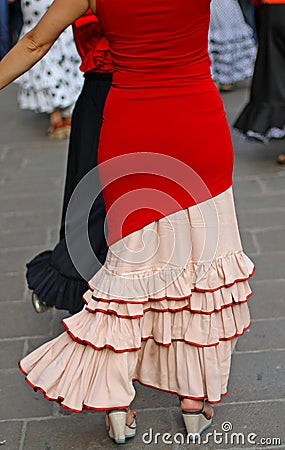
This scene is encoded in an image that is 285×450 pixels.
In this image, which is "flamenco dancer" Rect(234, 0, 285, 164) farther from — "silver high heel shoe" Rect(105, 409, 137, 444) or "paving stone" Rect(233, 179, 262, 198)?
"silver high heel shoe" Rect(105, 409, 137, 444)

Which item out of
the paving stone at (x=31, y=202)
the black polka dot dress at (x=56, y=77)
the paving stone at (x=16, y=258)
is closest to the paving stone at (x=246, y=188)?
the paving stone at (x=31, y=202)

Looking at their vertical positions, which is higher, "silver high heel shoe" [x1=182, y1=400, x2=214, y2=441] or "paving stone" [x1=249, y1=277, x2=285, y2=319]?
"silver high heel shoe" [x1=182, y1=400, x2=214, y2=441]

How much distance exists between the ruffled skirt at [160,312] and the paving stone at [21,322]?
102 centimetres

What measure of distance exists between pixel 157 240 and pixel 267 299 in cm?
142

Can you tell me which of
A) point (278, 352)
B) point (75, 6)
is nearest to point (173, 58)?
point (75, 6)

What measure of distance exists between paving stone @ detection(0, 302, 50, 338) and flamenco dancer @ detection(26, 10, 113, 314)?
8.7 inches

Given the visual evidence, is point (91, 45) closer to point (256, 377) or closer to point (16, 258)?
point (256, 377)

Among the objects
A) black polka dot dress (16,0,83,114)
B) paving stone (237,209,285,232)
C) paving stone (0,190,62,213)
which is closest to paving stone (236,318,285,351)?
paving stone (237,209,285,232)

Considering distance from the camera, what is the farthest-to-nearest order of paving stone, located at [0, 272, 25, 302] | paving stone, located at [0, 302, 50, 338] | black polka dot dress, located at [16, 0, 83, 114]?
black polka dot dress, located at [16, 0, 83, 114] → paving stone, located at [0, 272, 25, 302] → paving stone, located at [0, 302, 50, 338]

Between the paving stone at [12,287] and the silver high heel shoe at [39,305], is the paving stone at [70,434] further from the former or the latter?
the paving stone at [12,287]

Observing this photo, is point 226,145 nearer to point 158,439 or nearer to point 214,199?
point 214,199

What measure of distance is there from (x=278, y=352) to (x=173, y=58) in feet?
4.96

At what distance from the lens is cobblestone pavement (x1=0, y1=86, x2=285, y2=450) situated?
305 centimetres

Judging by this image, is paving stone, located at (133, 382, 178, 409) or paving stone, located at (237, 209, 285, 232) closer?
paving stone, located at (133, 382, 178, 409)
